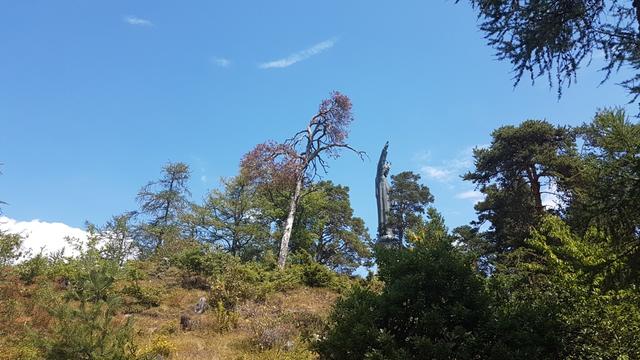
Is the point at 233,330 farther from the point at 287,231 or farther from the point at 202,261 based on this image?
the point at 287,231

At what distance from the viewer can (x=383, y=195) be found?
25.8 meters

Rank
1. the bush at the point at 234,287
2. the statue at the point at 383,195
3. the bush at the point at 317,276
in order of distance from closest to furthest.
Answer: the bush at the point at 234,287
the bush at the point at 317,276
the statue at the point at 383,195

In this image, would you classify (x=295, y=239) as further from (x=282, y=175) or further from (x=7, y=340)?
(x=7, y=340)

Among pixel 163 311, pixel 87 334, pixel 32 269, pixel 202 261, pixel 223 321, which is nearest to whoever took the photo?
pixel 87 334

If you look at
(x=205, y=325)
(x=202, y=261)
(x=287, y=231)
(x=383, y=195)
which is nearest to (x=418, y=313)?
(x=205, y=325)

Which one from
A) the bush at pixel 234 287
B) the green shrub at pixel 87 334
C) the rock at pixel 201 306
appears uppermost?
the bush at pixel 234 287

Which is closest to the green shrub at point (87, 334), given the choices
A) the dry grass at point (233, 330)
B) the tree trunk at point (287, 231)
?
the dry grass at point (233, 330)

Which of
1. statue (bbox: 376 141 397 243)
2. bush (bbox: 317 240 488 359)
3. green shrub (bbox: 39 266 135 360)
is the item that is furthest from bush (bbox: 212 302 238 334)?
statue (bbox: 376 141 397 243)

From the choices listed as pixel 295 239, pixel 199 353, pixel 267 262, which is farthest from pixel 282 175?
pixel 199 353

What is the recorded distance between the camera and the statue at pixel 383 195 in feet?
79.4

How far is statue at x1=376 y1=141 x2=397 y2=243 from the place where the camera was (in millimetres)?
24212

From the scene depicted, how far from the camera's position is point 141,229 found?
102 feet

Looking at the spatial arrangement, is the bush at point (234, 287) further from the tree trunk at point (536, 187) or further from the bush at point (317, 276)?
the tree trunk at point (536, 187)

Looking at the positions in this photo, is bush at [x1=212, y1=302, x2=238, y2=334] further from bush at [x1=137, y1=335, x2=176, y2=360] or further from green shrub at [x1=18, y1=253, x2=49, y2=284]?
green shrub at [x1=18, y1=253, x2=49, y2=284]
